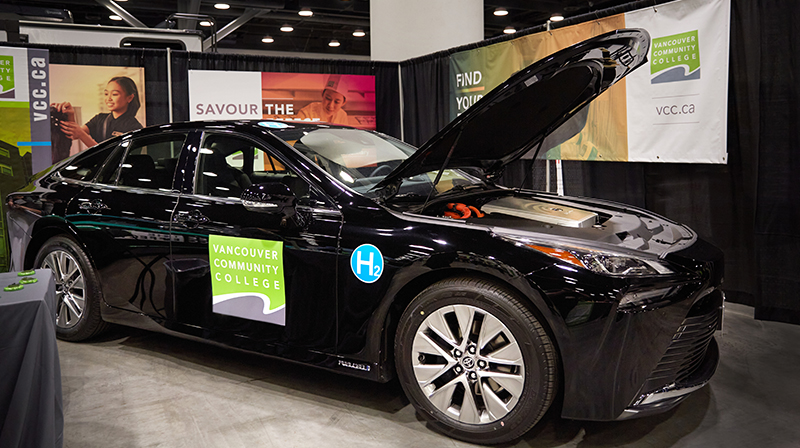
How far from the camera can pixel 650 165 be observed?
486cm

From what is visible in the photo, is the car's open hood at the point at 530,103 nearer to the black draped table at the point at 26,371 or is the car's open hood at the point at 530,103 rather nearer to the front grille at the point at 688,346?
the front grille at the point at 688,346

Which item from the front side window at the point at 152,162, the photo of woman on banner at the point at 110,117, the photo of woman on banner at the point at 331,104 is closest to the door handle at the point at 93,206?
the front side window at the point at 152,162

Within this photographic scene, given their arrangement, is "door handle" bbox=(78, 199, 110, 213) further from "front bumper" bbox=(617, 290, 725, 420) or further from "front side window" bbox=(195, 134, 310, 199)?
"front bumper" bbox=(617, 290, 725, 420)

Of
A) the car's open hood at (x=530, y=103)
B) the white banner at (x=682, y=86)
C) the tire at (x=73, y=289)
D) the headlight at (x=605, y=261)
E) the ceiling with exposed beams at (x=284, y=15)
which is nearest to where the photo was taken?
the headlight at (x=605, y=261)

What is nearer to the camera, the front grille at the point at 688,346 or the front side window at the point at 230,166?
the front grille at the point at 688,346

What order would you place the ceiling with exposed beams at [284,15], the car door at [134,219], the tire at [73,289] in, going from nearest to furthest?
the car door at [134,219]
the tire at [73,289]
the ceiling with exposed beams at [284,15]

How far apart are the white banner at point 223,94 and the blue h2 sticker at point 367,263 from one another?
15.1ft

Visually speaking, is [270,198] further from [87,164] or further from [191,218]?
[87,164]

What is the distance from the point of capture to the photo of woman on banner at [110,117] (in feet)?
21.3

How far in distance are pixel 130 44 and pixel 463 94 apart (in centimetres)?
364

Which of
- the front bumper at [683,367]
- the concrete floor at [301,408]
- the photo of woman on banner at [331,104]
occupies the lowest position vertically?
the concrete floor at [301,408]

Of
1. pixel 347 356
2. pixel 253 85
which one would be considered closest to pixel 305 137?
pixel 347 356

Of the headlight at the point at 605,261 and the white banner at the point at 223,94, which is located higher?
the white banner at the point at 223,94

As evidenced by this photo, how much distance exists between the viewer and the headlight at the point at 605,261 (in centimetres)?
232
